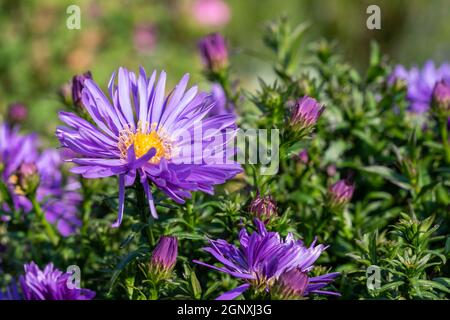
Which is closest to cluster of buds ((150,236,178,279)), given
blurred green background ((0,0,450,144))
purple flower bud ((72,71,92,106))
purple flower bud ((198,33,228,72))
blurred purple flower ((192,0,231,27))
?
purple flower bud ((72,71,92,106))

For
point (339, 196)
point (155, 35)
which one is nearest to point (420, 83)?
point (339, 196)

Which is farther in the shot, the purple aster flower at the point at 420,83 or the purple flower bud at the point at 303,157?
the purple aster flower at the point at 420,83

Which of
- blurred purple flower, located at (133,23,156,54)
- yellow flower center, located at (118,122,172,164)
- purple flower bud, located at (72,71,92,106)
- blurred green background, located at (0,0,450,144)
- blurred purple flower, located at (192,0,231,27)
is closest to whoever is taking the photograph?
yellow flower center, located at (118,122,172,164)

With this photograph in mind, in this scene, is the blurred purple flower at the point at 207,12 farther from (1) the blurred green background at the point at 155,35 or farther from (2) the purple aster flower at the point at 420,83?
(2) the purple aster flower at the point at 420,83

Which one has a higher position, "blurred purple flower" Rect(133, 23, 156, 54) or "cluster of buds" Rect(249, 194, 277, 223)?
"blurred purple flower" Rect(133, 23, 156, 54)

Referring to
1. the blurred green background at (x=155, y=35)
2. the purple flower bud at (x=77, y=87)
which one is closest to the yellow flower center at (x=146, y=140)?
the purple flower bud at (x=77, y=87)

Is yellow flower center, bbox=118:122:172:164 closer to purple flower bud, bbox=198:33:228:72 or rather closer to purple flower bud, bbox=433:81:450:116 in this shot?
purple flower bud, bbox=198:33:228:72

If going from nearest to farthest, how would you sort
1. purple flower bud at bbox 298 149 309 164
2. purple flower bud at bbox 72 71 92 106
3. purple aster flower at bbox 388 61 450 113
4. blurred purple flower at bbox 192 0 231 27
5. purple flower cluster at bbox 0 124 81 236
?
purple flower bud at bbox 72 71 92 106 < purple flower bud at bbox 298 149 309 164 < purple flower cluster at bbox 0 124 81 236 < purple aster flower at bbox 388 61 450 113 < blurred purple flower at bbox 192 0 231 27

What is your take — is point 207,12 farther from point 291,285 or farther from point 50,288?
point 291,285
